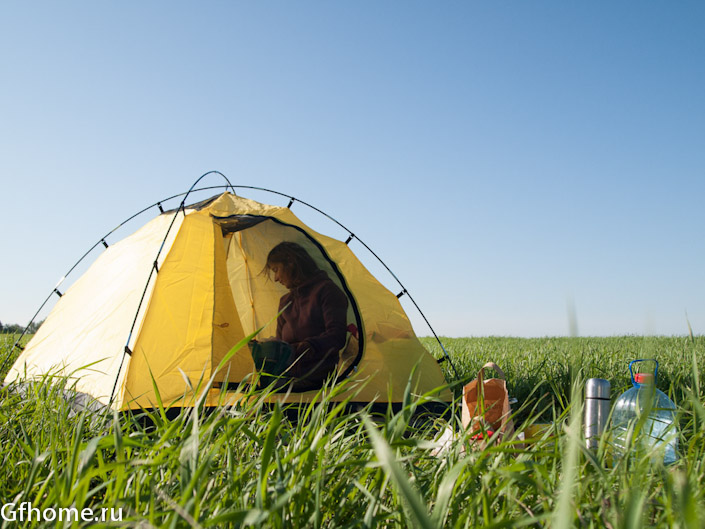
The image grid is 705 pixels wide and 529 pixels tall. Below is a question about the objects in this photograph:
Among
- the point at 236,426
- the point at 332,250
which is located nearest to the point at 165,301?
the point at 332,250

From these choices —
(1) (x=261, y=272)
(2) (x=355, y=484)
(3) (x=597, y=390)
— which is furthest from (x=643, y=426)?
(1) (x=261, y=272)

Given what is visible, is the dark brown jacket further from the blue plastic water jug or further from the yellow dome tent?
the blue plastic water jug

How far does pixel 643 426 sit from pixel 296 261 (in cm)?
307

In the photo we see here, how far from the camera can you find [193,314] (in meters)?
3.58

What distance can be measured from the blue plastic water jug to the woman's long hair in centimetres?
239

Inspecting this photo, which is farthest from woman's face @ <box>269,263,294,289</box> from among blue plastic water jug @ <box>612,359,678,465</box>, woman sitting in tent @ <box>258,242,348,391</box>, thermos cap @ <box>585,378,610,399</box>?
thermos cap @ <box>585,378,610,399</box>

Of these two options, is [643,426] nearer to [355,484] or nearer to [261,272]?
[355,484]

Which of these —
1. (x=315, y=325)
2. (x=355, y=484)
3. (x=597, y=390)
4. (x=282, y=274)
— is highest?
(x=282, y=274)

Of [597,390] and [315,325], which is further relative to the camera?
[315,325]

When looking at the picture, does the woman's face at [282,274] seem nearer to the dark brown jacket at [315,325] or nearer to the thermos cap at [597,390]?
the dark brown jacket at [315,325]

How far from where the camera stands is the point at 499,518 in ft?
3.66

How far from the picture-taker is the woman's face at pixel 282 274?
13.8ft

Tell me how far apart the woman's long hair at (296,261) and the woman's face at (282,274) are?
17 mm

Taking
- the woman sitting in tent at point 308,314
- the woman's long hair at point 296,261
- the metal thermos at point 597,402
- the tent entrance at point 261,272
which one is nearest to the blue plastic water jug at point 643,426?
the metal thermos at point 597,402
